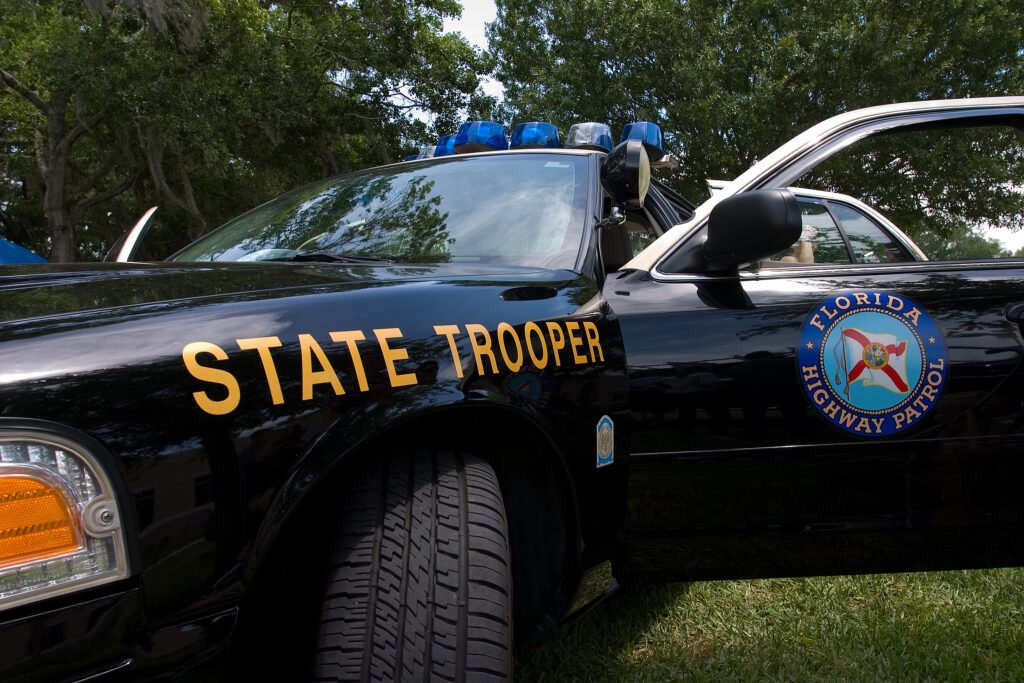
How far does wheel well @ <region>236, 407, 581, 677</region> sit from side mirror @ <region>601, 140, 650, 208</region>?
75cm

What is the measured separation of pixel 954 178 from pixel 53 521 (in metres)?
3.16

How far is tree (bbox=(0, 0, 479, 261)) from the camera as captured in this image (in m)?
11.4

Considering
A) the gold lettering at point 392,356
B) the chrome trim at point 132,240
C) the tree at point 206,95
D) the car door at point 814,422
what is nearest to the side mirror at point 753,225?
the car door at point 814,422

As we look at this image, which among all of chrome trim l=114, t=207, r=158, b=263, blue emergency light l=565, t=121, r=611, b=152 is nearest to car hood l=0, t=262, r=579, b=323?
chrome trim l=114, t=207, r=158, b=263

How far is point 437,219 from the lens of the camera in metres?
2.03

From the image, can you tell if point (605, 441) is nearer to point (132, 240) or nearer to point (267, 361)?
point (267, 361)

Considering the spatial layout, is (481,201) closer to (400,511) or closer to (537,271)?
(537,271)

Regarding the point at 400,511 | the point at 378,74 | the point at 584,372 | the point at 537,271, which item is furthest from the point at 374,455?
the point at 378,74

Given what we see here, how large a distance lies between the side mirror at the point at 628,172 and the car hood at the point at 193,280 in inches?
11.7

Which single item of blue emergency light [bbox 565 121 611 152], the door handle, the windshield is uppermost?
blue emergency light [bbox 565 121 611 152]

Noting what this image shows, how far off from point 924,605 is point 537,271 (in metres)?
1.70

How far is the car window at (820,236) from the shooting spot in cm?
326

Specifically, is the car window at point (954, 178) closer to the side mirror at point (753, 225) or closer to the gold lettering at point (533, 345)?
the side mirror at point (753, 225)

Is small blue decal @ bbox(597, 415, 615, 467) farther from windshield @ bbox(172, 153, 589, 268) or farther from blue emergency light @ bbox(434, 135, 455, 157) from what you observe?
blue emergency light @ bbox(434, 135, 455, 157)
